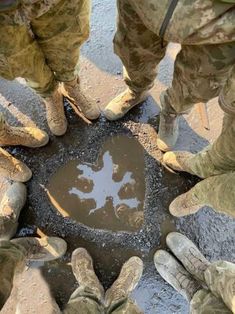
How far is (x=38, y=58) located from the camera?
67.6 inches

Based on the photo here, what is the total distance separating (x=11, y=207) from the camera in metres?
2.14

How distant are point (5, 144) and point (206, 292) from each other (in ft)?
4.37

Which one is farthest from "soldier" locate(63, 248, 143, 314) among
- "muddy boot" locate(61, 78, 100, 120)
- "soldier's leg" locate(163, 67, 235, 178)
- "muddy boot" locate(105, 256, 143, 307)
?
"muddy boot" locate(61, 78, 100, 120)

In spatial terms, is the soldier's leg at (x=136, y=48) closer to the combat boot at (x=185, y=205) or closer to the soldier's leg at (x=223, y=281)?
the combat boot at (x=185, y=205)

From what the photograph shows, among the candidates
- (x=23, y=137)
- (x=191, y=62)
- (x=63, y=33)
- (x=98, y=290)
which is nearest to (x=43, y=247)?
(x=98, y=290)

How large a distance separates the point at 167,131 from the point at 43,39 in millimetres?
924

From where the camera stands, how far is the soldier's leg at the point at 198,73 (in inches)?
58.2

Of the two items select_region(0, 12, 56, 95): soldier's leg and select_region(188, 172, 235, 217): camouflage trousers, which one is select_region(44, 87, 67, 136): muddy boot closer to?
select_region(0, 12, 56, 95): soldier's leg

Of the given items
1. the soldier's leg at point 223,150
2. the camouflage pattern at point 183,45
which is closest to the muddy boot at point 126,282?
the soldier's leg at point 223,150

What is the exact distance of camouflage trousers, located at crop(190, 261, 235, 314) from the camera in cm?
151

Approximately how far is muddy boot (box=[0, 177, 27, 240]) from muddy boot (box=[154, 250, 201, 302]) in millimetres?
798

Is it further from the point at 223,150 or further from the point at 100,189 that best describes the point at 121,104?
the point at 223,150

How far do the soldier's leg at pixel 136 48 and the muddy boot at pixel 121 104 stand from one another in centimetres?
5

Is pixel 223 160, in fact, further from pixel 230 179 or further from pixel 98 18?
pixel 98 18
